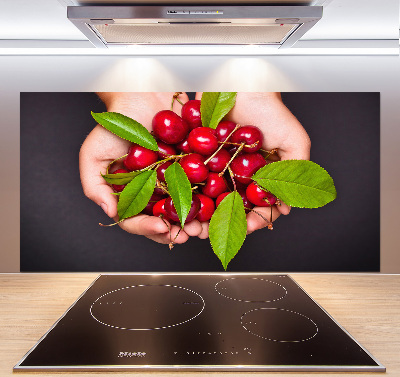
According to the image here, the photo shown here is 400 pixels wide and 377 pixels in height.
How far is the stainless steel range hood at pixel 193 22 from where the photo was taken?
0.75 metres

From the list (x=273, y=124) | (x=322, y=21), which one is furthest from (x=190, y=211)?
(x=322, y=21)

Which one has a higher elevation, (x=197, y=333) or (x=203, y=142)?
(x=203, y=142)

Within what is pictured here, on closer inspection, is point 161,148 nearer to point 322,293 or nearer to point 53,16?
point 53,16

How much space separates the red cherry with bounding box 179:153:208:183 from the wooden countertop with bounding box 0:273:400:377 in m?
0.42

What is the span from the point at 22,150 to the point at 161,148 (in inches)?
17.2

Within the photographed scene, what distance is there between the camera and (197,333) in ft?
2.63

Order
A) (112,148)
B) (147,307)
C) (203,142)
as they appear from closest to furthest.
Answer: (147,307), (203,142), (112,148)

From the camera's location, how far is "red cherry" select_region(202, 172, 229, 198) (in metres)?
1.07

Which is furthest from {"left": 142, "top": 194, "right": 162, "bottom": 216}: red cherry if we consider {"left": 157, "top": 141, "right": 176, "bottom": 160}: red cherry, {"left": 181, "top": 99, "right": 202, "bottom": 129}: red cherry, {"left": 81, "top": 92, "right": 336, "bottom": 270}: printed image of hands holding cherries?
{"left": 181, "top": 99, "right": 202, "bottom": 129}: red cherry

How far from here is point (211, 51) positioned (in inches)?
45.8

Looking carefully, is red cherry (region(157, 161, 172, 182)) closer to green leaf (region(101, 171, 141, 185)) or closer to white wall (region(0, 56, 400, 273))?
green leaf (region(101, 171, 141, 185))

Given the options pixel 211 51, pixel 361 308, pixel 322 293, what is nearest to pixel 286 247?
pixel 322 293

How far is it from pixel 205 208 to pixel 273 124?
328 mm

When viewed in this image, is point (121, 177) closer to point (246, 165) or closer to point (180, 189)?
point (180, 189)
